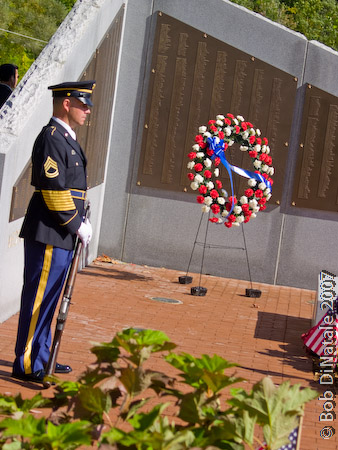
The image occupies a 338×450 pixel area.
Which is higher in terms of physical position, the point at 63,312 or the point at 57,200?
the point at 57,200

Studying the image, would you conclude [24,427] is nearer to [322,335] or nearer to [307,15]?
[322,335]

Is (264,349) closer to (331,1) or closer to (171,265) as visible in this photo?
(171,265)

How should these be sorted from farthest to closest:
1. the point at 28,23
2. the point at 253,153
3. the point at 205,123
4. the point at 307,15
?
the point at 28,23 < the point at 307,15 < the point at 205,123 < the point at 253,153

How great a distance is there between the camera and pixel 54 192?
16.0ft

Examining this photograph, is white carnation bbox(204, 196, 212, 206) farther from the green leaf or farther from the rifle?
the green leaf

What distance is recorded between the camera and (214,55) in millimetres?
9992

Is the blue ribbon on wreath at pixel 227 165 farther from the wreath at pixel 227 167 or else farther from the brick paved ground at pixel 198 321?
the brick paved ground at pixel 198 321

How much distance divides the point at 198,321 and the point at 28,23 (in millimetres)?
26963

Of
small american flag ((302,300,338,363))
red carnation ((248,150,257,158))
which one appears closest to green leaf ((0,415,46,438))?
small american flag ((302,300,338,363))

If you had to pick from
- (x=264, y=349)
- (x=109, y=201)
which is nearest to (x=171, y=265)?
(x=109, y=201)

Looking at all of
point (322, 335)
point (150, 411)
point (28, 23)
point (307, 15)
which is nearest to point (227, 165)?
point (322, 335)

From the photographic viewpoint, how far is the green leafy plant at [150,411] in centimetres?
160

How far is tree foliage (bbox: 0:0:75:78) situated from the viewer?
3038 cm

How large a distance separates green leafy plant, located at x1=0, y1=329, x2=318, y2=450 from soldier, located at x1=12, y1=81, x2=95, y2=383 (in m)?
3.07
